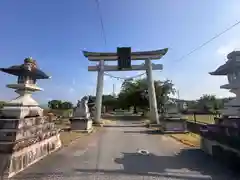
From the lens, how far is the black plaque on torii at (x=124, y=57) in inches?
848

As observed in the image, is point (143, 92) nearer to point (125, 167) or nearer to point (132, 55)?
point (132, 55)

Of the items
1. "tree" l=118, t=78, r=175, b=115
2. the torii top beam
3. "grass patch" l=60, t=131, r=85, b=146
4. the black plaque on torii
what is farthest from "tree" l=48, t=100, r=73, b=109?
"grass patch" l=60, t=131, r=85, b=146

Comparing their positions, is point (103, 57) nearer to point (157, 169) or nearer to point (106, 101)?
point (157, 169)

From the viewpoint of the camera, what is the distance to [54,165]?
20.3ft

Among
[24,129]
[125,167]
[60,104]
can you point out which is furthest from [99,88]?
[60,104]

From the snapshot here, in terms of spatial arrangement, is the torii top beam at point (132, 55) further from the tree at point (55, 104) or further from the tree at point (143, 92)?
the tree at point (55, 104)

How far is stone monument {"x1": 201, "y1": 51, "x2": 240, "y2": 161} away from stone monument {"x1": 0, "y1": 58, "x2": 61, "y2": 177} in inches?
238

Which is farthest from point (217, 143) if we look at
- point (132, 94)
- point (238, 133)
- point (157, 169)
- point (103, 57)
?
point (132, 94)

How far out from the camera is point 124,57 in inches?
854

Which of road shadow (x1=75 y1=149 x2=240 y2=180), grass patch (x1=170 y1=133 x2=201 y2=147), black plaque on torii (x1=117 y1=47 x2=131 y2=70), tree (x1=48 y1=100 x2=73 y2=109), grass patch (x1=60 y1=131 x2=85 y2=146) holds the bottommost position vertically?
road shadow (x1=75 y1=149 x2=240 y2=180)

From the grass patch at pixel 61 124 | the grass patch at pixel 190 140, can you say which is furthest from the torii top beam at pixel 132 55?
the grass patch at pixel 190 140

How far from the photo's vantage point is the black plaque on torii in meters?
21.5

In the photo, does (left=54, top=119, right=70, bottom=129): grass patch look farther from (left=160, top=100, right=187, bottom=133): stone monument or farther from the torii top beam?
(left=160, top=100, right=187, bottom=133): stone monument

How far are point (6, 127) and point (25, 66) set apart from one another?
2520 millimetres
